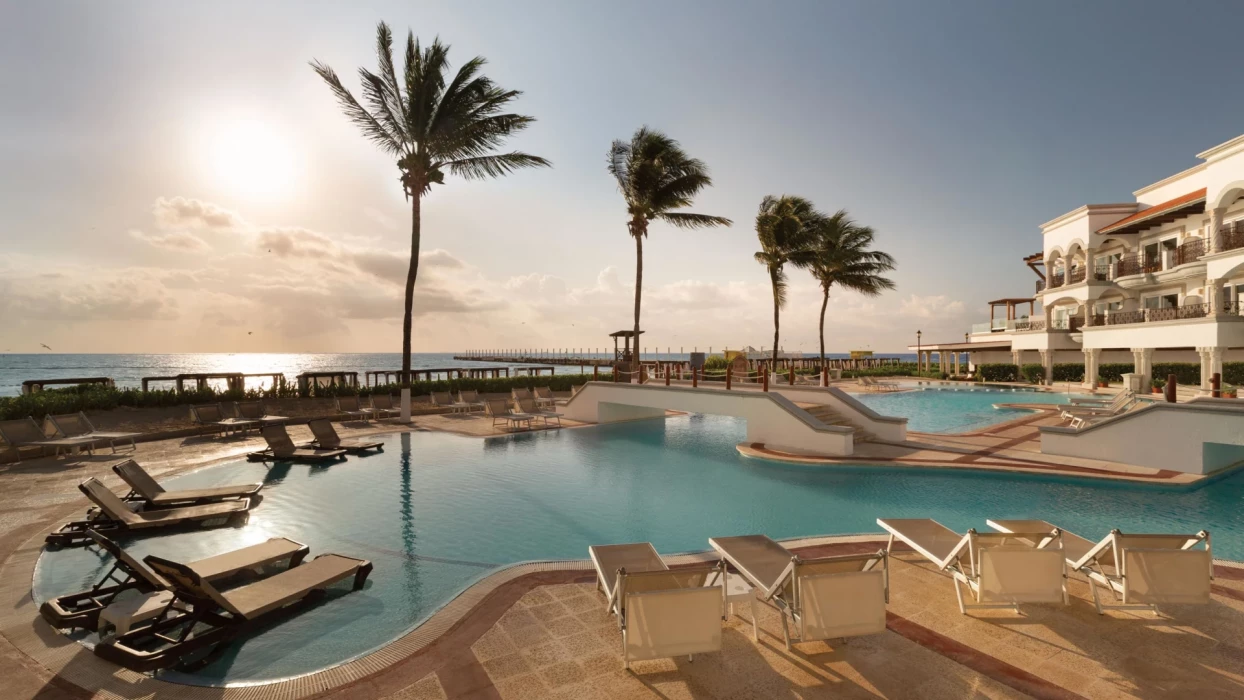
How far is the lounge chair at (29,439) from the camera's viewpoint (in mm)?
12219

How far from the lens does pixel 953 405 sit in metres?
26.2

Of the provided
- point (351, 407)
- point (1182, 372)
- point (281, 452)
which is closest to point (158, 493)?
point (281, 452)

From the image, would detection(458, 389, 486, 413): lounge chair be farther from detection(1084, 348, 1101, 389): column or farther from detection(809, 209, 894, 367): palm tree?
detection(1084, 348, 1101, 389): column

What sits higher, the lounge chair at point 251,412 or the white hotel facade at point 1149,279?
the white hotel facade at point 1149,279

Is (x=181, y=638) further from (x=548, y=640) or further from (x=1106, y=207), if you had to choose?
(x=1106, y=207)

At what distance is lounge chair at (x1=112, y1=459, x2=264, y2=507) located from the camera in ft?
28.1

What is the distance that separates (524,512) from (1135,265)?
134ft

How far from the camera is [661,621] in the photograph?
376 cm

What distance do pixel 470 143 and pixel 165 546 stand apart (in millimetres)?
16132

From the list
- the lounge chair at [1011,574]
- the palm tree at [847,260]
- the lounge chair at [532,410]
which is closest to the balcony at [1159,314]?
the palm tree at [847,260]

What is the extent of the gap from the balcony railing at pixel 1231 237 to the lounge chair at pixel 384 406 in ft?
123

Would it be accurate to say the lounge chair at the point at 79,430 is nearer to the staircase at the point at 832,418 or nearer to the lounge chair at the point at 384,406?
the lounge chair at the point at 384,406

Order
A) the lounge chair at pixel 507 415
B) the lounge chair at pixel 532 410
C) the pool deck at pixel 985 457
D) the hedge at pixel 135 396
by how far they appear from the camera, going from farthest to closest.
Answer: the lounge chair at pixel 532 410 < the lounge chair at pixel 507 415 < the hedge at pixel 135 396 < the pool deck at pixel 985 457

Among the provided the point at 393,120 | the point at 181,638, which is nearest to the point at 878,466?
the point at 181,638
